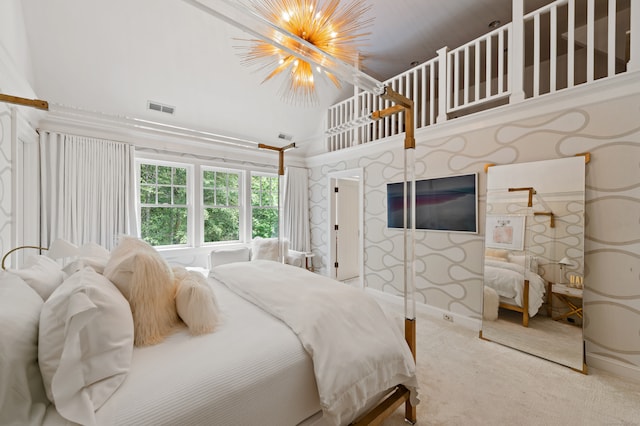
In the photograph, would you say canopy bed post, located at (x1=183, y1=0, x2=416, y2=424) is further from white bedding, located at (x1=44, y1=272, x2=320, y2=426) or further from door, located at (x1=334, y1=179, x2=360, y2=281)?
door, located at (x1=334, y1=179, x2=360, y2=281)

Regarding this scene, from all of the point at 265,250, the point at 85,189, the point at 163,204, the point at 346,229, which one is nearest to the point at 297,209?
the point at 346,229

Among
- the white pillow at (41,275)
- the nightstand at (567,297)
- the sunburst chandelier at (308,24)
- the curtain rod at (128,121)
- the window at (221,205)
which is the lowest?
the nightstand at (567,297)

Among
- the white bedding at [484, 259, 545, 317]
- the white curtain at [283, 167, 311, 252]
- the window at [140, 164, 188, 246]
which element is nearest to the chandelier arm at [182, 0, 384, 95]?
the white bedding at [484, 259, 545, 317]

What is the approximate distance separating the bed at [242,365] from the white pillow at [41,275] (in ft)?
0.23

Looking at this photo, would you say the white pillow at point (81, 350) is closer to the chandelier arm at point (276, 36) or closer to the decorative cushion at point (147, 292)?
the decorative cushion at point (147, 292)

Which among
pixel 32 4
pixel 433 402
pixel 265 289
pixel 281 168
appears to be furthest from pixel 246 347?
pixel 32 4

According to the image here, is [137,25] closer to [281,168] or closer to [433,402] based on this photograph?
[281,168]

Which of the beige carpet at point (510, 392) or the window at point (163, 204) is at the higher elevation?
the window at point (163, 204)

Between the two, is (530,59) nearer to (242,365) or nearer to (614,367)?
(614,367)

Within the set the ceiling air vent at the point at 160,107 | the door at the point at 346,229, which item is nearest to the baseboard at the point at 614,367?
the door at the point at 346,229

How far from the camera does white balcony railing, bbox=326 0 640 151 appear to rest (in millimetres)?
2164

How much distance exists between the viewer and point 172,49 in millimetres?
3004

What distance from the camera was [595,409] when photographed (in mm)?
1706

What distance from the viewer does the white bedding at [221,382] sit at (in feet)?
2.79
